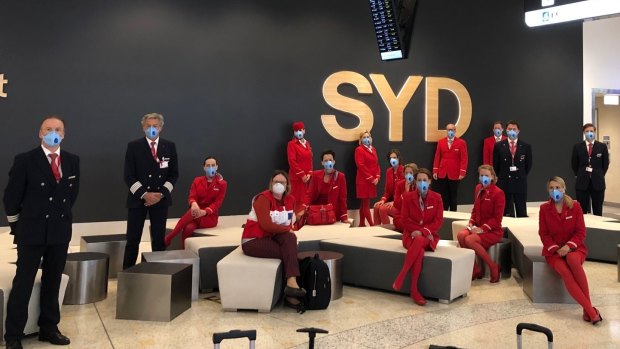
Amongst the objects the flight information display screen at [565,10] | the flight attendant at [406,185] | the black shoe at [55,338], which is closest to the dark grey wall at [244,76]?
the flight attendant at [406,185]

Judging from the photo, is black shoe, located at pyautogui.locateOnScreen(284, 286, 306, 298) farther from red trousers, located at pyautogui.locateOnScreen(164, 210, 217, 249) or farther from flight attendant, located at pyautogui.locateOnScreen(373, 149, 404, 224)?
flight attendant, located at pyautogui.locateOnScreen(373, 149, 404, 224)

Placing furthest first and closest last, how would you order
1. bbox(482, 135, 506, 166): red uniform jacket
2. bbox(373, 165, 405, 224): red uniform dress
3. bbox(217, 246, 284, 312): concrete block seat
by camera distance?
1. bbox(482, 135, 506, 166): red uniform jacket
2. bbox(373, 165, 405, 224): red uniform dress
3. bbox(217, 246, 284, 312): concrete block seat

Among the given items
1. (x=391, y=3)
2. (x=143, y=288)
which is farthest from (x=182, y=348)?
(x=391, y=3)

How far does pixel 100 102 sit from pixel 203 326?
497cm

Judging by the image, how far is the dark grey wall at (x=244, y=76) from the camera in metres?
7.73

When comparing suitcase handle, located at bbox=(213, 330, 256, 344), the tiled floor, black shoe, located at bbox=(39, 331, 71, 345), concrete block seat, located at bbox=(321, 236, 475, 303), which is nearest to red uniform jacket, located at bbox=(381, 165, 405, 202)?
concrete block seat, located at bbox=(321, 236, 475, 303)

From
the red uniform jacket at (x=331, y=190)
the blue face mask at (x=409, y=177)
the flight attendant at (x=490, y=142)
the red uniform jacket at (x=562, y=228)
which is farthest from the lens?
the flight attendant at (x=490, y=142)

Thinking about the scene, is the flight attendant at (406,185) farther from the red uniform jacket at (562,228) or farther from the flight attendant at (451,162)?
the flight attendant at (451,162)

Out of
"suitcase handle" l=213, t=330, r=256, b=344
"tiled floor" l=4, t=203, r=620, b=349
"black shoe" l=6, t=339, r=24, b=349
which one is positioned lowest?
"tiled floor" l=4, t=203, r=620, b=349

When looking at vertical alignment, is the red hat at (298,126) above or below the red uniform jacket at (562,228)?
above

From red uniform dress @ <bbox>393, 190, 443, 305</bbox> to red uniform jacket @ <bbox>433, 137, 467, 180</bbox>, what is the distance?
456 centimetres

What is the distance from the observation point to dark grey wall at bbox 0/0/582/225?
773 centimetres

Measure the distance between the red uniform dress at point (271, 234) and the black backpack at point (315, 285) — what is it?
11 centimetres

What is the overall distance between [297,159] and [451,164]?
278 cm
